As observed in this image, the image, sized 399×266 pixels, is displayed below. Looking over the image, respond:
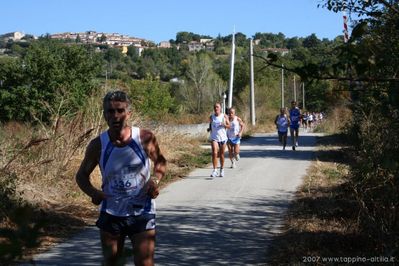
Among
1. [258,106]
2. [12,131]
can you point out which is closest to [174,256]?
[12,131]

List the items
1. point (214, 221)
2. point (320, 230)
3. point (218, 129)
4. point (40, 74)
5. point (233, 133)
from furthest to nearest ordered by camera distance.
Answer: point (40, 74), point (233, 133), point (218, 129), point (214, 221), point (320, 230)

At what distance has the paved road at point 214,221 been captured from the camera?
6.20 m

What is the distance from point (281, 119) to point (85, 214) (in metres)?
12.5

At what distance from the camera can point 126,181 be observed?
408 cm

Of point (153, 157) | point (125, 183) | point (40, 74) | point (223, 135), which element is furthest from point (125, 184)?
point (40, 74)

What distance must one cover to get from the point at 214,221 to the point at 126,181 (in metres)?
4.11

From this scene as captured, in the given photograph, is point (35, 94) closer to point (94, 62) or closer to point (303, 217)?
point (94, 62)

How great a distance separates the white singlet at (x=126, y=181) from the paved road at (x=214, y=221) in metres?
0.69

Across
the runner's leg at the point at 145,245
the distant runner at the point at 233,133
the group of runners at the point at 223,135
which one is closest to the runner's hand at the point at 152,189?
the runner's leg at the point at 145,245

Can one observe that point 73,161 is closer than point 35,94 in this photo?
Yes

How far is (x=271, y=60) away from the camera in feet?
9.96

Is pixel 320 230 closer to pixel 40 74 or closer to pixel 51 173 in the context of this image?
pixel 51 173

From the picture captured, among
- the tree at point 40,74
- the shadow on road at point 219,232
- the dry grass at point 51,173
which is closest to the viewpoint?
the shadow on road at point 219,232

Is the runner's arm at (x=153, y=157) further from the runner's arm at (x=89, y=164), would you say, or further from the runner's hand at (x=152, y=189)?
the runner's arm at (x=89, y=164)
